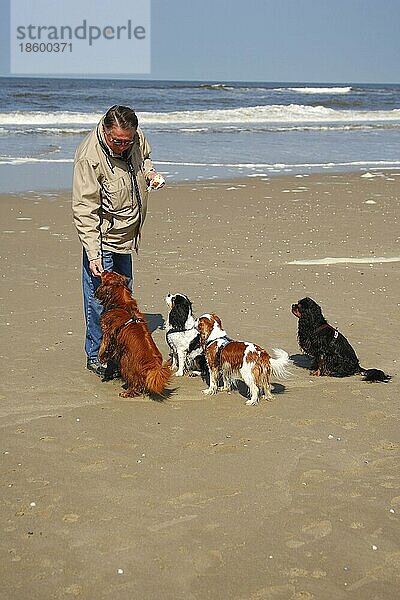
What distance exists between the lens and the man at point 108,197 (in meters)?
5.34

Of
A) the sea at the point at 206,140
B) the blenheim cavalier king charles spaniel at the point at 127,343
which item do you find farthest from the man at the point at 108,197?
the sea at the point at 206,140

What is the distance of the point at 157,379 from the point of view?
523 cm

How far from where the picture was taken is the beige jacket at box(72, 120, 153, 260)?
17.9 feet

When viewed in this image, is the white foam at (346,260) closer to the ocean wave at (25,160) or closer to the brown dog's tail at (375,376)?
the brown dog's tail at (375,376)

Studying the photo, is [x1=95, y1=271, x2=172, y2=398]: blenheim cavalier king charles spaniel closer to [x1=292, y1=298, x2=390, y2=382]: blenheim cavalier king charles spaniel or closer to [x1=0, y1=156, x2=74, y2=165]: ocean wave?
[x1=292, y1=298, x2=390, y2=382]: blenheim cavalier king charles spaniel

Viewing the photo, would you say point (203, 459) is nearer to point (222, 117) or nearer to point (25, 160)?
point (25, 160)

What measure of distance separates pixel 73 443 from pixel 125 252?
5.52ft

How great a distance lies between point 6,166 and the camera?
A: 17500 millimetres

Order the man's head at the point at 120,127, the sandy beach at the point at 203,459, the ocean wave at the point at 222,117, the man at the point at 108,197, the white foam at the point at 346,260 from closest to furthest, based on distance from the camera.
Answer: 1. the sandy beach at the point at 203,459
2. the man's head at the point at 120,127
3. the man at the point at 108,197
4. the white foam at the point at 346,260
5. the ocean wave at the point at 222,117

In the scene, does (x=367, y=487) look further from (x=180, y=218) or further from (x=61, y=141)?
(x=61, y=141)

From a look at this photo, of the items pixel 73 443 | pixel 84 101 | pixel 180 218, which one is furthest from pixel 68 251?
pixel 84 101

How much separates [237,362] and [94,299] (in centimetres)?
123

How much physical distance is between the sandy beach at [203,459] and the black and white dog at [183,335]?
0.25m

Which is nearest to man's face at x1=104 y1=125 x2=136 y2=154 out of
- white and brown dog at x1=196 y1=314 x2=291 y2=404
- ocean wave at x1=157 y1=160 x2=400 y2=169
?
white and brown dog at x1=196 y1=314 x2=291 y2=404
